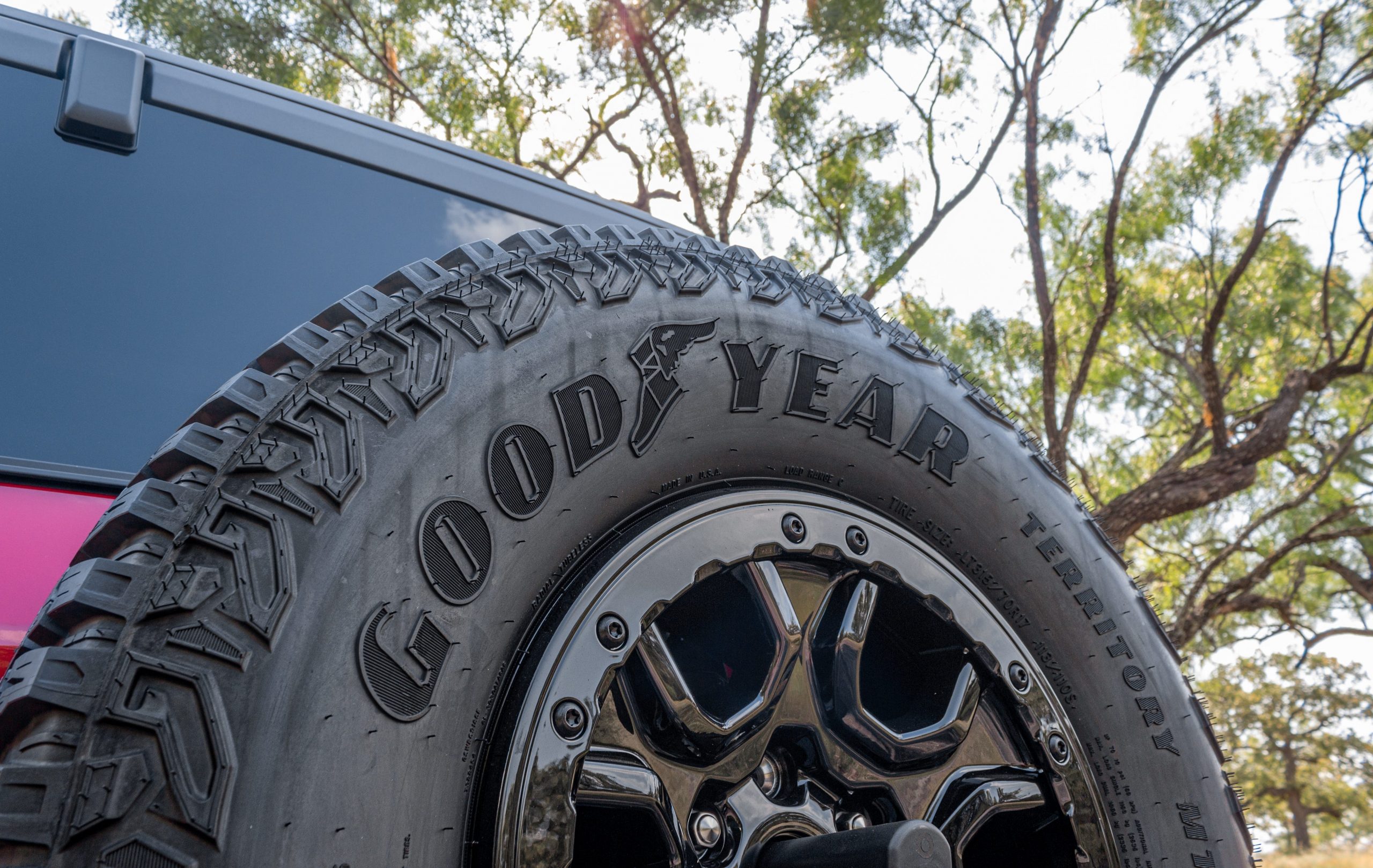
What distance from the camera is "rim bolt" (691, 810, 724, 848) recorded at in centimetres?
101

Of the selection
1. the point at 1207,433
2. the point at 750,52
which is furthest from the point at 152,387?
the point at 1207,433

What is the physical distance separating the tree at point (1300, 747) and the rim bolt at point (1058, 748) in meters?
23.0

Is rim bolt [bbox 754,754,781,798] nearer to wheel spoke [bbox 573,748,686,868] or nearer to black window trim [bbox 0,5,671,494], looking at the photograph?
wheel spoke [bbox 573,748,686,868]

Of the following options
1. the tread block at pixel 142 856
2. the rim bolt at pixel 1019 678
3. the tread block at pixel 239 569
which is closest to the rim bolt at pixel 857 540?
the rim bolt at pixel 1019 678

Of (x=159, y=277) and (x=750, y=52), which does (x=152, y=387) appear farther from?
(x=750, y=52)

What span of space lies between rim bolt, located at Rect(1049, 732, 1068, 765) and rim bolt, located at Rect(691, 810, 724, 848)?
1.50 ft

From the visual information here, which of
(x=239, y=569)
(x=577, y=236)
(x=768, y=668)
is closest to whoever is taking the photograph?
(x=239, y=569)

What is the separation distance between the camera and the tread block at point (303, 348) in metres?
0.91

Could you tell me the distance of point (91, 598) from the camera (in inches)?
28.7

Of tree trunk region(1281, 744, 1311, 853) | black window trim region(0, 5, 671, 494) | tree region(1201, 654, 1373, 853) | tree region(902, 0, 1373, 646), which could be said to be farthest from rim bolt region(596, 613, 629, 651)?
tree trunk region(1281, 744, 1311, 853)

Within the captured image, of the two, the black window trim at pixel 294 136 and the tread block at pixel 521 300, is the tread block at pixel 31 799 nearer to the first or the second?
the tread block at pixel 521 300

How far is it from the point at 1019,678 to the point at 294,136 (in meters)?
1.65

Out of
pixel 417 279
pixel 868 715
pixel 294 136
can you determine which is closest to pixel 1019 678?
pixel 868 715

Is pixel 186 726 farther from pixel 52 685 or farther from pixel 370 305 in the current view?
pixel 370 305
